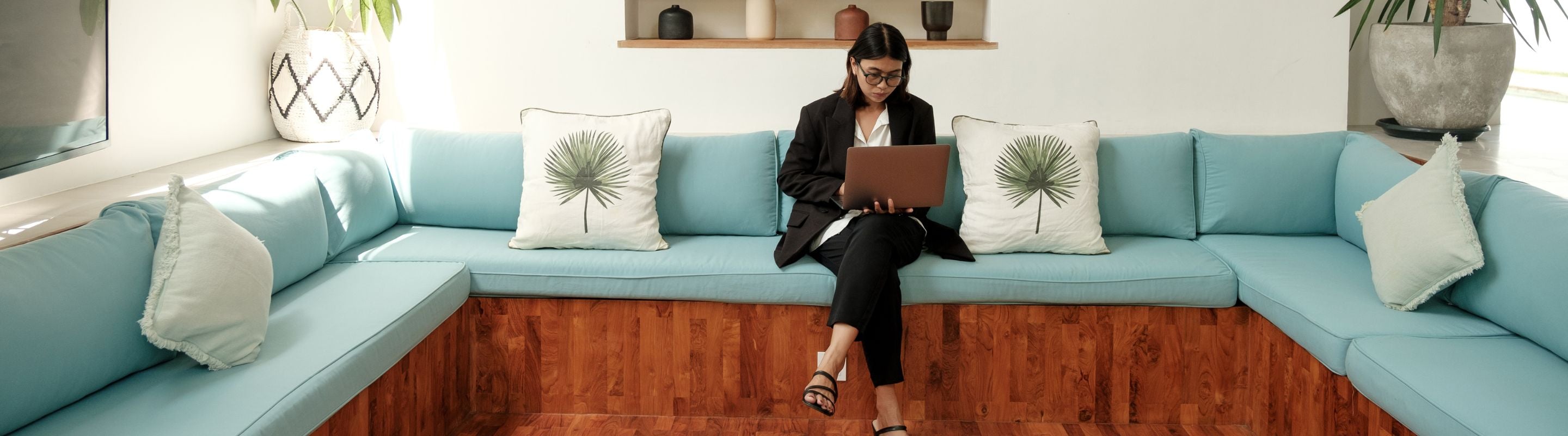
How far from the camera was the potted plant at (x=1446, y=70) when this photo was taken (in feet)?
13.8

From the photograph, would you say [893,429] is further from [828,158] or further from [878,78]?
[878,78]

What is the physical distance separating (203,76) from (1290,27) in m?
4.12

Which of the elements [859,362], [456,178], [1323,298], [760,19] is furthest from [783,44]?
[1323,298]

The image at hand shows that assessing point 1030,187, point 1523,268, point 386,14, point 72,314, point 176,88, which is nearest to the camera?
point 72,314

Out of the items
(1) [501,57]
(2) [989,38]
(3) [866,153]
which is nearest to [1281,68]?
(2) [989,38]

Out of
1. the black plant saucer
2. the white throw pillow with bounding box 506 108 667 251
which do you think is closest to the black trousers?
the white throw pillow with bounding box 506 108 667 251

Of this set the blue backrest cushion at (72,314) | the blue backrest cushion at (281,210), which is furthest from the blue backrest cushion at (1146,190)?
the blue backrest cushion at (72,314)

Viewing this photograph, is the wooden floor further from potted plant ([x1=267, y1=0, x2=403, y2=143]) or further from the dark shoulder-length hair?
potted plant ([x1=267, y1=0, x2=403, y2=143])

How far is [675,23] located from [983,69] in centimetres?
133

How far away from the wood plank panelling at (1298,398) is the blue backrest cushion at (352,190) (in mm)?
2480

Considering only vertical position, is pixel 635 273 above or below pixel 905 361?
above

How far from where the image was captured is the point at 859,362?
9.60 ft

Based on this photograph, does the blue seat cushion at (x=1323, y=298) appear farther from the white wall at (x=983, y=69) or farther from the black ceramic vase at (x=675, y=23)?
the black ceramic vase at (x=675, y=23)

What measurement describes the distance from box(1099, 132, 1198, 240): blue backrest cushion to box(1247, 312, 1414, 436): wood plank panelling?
0.46 m
